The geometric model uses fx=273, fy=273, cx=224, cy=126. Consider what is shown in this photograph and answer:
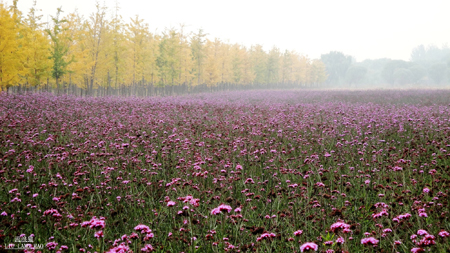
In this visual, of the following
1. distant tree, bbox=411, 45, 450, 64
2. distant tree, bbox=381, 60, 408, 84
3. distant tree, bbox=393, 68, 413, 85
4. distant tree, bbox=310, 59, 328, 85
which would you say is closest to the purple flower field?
distant tree, bbox=310, 59, 328, 85

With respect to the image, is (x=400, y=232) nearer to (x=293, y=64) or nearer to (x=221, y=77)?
(x=221, y=77)

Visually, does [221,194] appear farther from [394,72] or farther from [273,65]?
[394,72]

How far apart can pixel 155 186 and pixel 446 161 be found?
6.77m

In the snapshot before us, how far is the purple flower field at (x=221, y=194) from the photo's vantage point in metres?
3.06

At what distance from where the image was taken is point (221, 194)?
3.91 meters

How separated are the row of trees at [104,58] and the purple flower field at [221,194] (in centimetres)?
1466

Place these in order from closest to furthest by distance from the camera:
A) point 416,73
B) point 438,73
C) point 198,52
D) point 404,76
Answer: point 198,52, point 438,73, point 404,76, point 416,73

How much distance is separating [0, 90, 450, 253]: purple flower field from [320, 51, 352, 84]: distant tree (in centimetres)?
10923

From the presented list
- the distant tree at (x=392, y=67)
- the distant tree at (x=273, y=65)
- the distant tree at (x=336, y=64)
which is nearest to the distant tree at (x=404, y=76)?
the distant tree at (x=392, y=67)

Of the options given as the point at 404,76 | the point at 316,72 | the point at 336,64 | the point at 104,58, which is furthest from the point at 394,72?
the point at 104,58

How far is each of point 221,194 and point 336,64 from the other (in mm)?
119141

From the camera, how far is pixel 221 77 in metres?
51.8

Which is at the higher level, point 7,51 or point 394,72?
point 394,72

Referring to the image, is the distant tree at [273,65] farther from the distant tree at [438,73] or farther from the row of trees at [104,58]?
the distant tree at [438,73]
